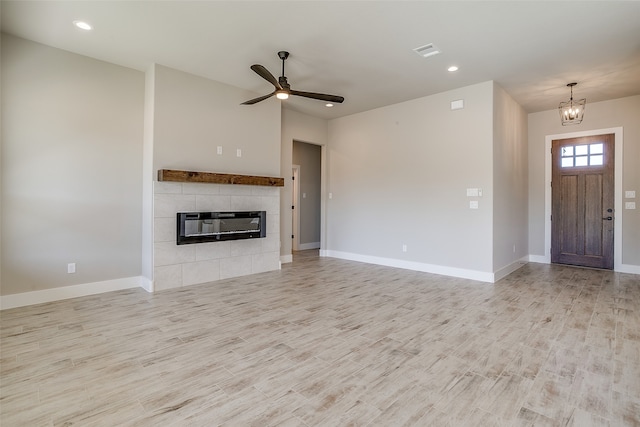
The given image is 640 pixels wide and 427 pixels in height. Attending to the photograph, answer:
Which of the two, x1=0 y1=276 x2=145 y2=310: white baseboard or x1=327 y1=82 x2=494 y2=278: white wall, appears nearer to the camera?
x1=0 y1=276 x2=145 y2=310: white baseboard

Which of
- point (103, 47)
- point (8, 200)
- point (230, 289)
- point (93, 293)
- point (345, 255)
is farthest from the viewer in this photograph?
point (345, 255)

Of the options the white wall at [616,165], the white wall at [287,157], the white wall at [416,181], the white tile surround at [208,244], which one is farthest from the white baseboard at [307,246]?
the white wall at [616,165]

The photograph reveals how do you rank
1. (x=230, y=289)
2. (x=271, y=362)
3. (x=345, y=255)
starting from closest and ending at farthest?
(x=271, y=362) → (x=230, y=289) → (x=345, y=255)

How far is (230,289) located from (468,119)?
178 inches

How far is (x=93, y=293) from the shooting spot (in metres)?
4.15

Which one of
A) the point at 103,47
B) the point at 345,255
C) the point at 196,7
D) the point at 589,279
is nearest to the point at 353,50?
the point at 196,7

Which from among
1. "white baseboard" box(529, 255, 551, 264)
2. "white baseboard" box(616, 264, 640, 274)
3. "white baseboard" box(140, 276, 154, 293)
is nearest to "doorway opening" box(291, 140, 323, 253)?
→ "white baseboard" box(140, 276, 154, 293)

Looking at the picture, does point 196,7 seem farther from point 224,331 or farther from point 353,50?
point 224,331

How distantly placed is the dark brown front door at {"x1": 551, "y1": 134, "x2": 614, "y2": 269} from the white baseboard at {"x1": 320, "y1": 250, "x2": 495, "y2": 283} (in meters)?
2.65

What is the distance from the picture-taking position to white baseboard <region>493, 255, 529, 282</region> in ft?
16.4

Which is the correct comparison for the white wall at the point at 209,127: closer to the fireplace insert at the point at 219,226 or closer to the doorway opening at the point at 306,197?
the fireplace insert at the point at 219,226

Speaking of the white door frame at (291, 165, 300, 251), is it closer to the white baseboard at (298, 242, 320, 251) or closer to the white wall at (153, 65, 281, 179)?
the white baseboard at (298, 242, 320, 251)

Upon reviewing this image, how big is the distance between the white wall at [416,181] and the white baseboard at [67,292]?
407cm

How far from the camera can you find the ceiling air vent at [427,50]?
12.3 ft
